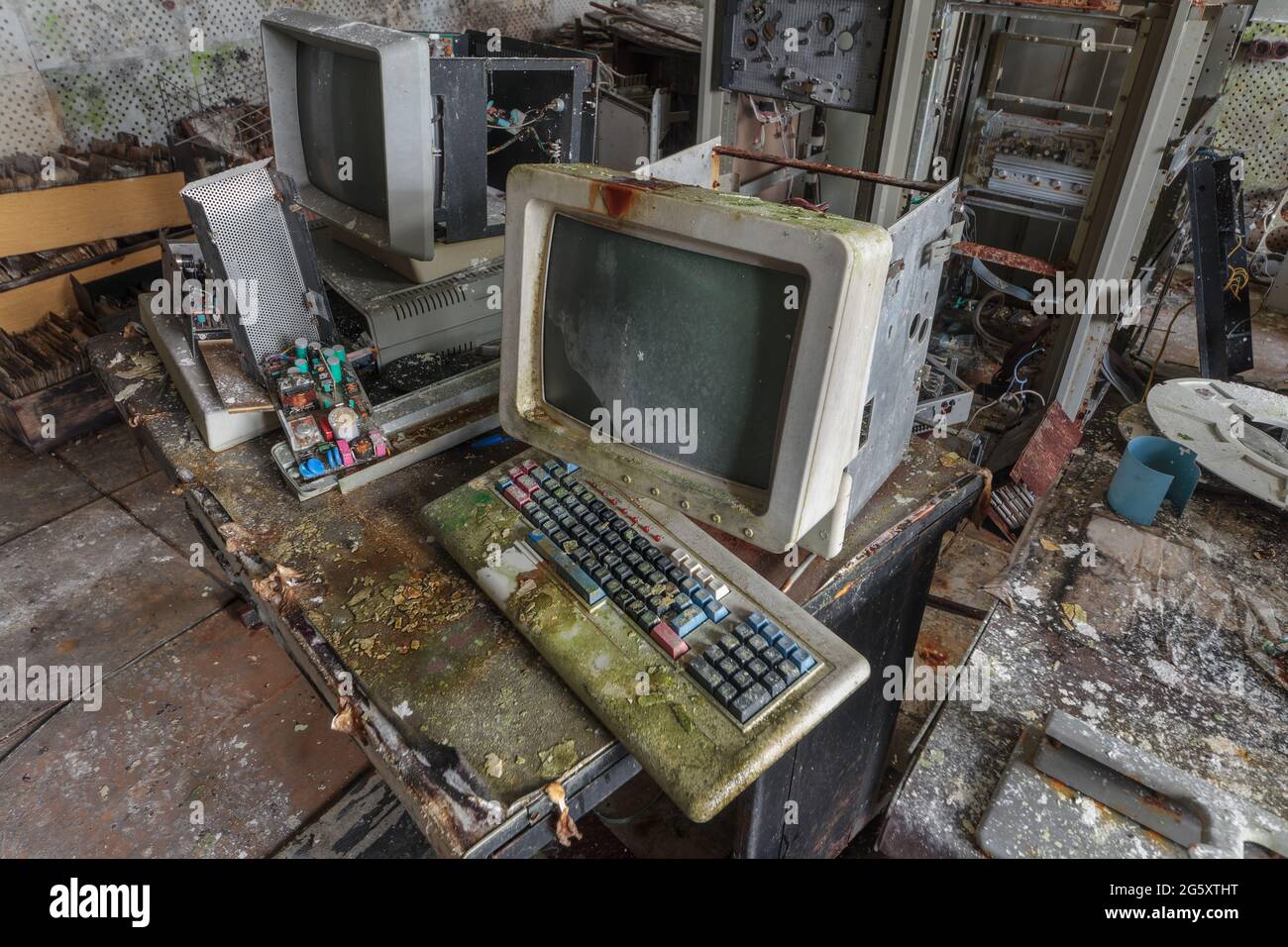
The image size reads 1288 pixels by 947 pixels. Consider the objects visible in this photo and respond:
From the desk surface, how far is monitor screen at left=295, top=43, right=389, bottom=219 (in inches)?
52.6

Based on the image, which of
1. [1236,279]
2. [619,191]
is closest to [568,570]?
[619,191]

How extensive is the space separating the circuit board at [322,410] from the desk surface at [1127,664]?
37.7 inches

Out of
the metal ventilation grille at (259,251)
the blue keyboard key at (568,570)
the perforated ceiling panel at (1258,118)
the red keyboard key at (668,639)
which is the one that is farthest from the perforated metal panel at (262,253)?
the perforated ceiling panel at (1258,118)

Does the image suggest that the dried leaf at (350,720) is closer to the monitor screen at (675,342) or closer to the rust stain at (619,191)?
the monitor screen at (675,342)

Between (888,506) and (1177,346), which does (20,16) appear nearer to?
(888,506)

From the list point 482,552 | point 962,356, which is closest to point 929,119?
point 962,356

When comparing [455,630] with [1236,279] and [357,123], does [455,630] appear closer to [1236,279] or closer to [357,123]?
[357,123]

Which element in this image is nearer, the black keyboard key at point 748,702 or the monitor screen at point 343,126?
the black keyboard key at point 748,702

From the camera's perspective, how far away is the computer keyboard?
32.7 inches

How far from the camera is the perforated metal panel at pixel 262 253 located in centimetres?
122

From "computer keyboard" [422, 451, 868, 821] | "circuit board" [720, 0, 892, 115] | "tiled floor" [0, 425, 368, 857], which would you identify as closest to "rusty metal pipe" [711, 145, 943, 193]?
"computer keyboard" [422, 451, 868, 821]

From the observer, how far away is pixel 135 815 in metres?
1.66

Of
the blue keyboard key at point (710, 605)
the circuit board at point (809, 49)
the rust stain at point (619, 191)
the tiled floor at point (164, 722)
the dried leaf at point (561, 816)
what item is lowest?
the tiled floor at point (164, 722)
